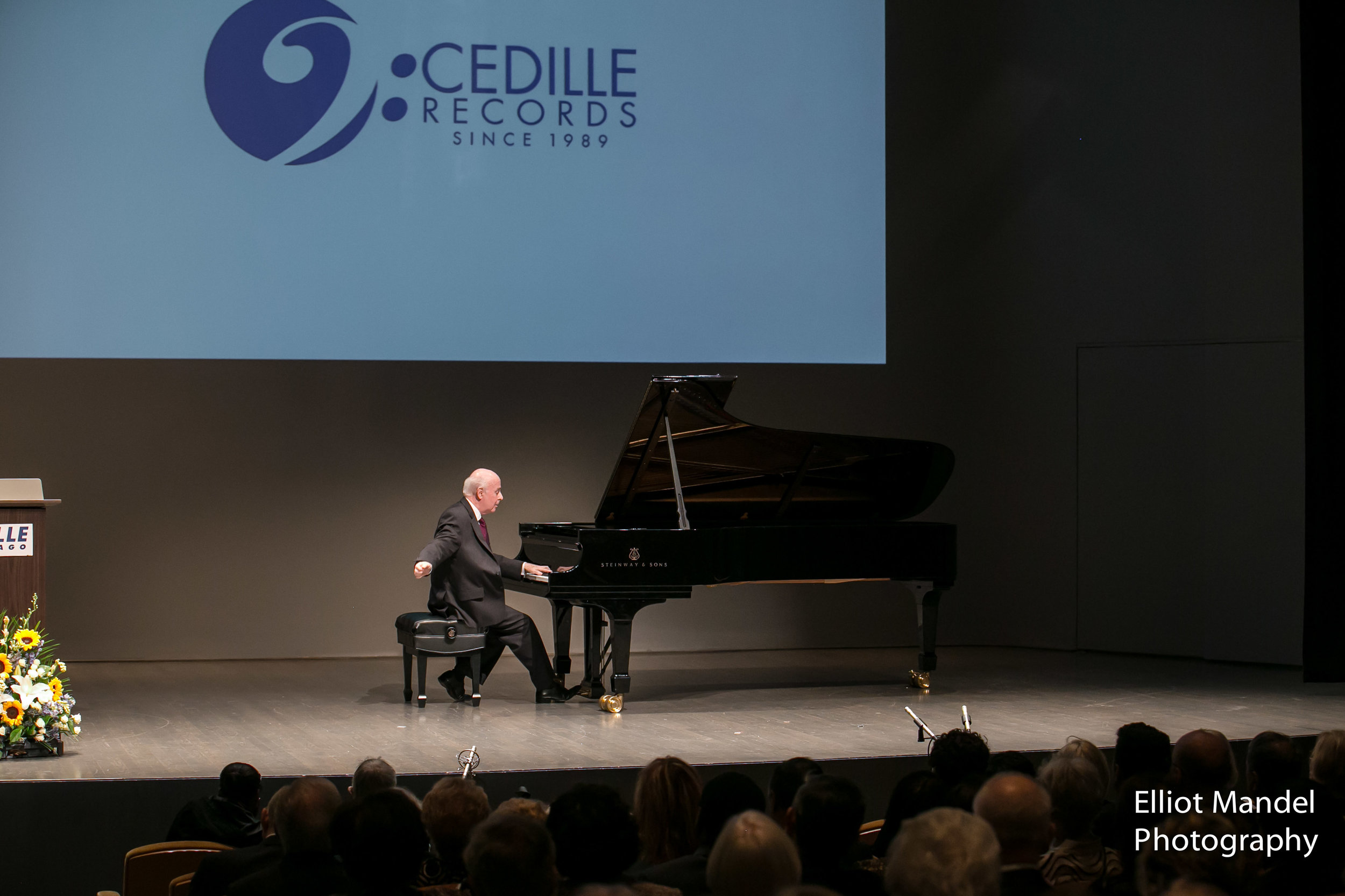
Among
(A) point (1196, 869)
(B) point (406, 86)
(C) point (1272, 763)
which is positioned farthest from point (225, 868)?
(B) point (406, 86)

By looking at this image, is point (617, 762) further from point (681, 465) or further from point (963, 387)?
point (963, 387)

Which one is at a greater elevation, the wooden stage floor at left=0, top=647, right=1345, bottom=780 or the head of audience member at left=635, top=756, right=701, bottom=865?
the head of audience member at left=635, top=756, right=701, bottom=865

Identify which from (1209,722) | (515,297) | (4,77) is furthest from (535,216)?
(1209,722)

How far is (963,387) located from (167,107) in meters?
5.15

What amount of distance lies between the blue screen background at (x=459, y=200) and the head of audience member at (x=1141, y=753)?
4731 millimetres

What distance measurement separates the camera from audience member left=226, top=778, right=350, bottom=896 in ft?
8.70

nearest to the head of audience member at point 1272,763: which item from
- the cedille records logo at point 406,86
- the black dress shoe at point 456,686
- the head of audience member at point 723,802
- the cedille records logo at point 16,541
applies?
the head of audience member at point 723,802

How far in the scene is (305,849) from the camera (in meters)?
2.70

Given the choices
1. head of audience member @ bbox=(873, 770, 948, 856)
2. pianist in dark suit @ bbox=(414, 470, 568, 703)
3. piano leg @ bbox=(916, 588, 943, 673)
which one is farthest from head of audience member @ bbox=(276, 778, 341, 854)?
piano leg @ bbox=(916, 588, 943, 673)

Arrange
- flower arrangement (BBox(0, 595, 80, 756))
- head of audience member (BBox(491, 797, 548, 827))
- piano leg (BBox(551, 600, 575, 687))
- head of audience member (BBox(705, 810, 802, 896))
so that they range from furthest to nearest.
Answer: piano leg (BBox(551, 600, 575, 687)) < flower arrangement (BBox(0, 595, 80, 756)) < head of audience member (BBox(491, 797, 548, 827)) < head of audience member (BBox(705, 810, 802, 896))

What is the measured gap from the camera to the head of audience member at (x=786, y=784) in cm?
305

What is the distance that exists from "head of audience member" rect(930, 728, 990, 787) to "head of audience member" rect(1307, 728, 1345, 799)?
728mm

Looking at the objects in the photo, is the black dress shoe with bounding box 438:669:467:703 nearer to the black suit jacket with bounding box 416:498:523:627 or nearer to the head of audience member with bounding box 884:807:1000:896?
the black suit jacket with bounding box 416:498:523:627

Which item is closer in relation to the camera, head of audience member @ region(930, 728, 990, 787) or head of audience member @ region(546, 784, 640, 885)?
head of audience member @ region(546, 784, 640, 885)
